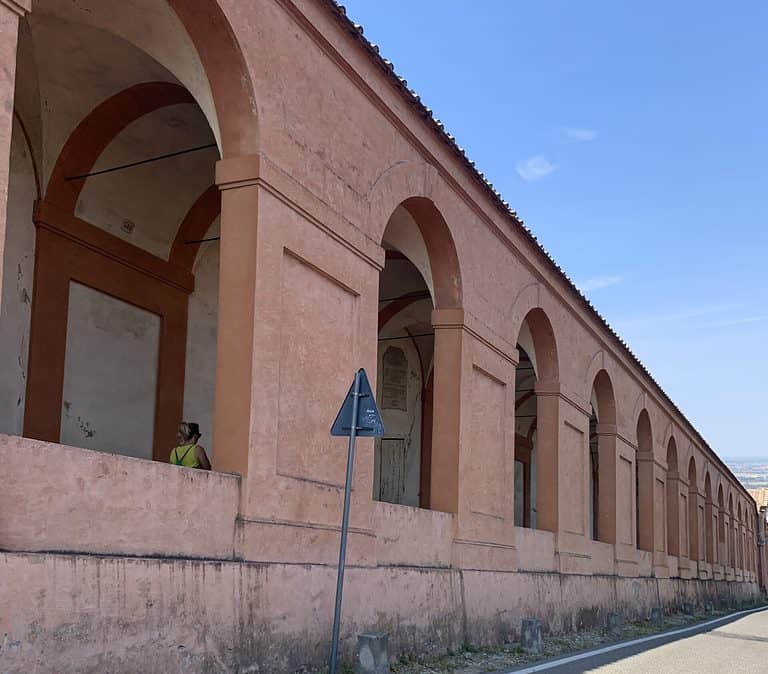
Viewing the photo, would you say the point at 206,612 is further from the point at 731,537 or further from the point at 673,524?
the point at 731,537

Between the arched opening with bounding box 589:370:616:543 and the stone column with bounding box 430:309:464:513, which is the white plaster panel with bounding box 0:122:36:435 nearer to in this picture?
the stone column with bounding box 430:309:464:513

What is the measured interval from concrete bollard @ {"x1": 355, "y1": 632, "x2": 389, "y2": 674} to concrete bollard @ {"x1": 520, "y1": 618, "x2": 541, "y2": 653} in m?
4.57

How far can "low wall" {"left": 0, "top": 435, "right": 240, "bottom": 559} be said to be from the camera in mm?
6047

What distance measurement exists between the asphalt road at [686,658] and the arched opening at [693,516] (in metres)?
17.9

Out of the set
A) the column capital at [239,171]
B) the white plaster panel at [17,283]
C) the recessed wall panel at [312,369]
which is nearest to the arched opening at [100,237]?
the white plaster panel at [17,283]

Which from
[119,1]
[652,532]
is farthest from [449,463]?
[652,532]

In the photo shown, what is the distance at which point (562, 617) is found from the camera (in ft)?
55.2

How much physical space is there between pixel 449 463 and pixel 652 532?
15.3 metres

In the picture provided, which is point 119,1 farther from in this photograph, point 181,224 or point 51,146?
point 181,224

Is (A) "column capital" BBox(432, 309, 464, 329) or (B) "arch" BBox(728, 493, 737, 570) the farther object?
(B) "arch" BBox(728, 493, 737, 570)

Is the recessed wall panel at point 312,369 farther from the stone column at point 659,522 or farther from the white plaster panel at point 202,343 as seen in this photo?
the stone column at point 659,522

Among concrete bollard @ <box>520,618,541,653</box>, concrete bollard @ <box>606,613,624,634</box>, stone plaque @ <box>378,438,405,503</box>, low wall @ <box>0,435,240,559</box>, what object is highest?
stone plaque @ <box>378,438,405,503</box>

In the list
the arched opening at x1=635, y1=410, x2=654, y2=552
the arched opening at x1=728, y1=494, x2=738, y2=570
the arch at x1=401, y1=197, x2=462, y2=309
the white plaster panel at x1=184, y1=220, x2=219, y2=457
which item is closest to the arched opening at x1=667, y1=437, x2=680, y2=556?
the arched opening at x1=635, y1=410, x2=654, y2=552

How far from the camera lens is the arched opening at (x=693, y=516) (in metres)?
35.1
